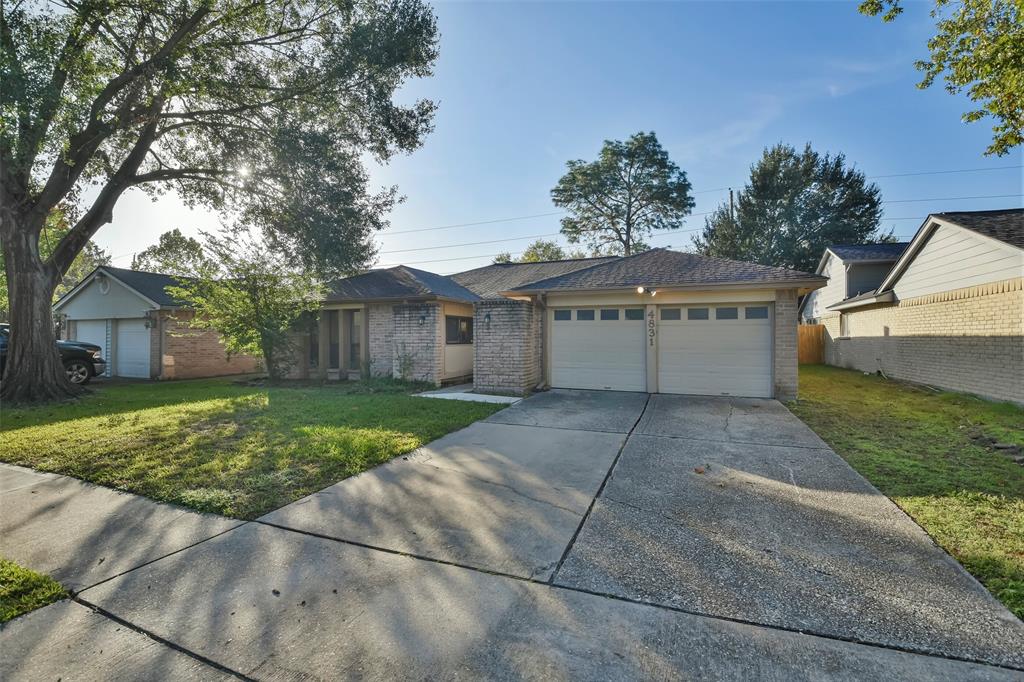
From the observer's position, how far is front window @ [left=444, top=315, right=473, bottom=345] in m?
12.3

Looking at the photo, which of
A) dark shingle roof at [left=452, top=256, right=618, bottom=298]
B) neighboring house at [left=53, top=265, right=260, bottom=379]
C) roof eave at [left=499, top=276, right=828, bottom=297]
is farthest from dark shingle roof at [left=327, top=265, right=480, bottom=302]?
neighboring house at [left=53, top=265, right=260, bottom=379]

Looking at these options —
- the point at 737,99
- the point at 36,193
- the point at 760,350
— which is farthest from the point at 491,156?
the point at 36,193

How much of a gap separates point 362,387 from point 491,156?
7970 mm

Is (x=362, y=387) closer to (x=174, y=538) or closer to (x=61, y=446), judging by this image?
(x=61, y=446)

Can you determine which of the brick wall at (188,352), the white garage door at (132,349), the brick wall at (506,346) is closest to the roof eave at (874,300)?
the brick wall at (506,346)

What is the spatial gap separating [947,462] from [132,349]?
2138cm

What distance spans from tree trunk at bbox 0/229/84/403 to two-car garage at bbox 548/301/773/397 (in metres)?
11.3

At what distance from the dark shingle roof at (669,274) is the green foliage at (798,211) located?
2053cm

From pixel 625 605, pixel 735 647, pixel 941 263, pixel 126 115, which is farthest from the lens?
pixel 941 263

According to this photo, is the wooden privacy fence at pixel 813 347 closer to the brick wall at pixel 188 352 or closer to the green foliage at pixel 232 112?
the green foliage at pixel 232 112

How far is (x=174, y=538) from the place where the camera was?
10.2 feet

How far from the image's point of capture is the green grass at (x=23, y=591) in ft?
7.55

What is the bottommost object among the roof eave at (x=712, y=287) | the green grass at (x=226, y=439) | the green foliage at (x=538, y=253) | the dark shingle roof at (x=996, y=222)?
the green grass at (x=226, y=439)

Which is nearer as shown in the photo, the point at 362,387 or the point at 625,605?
the point at 625,605
